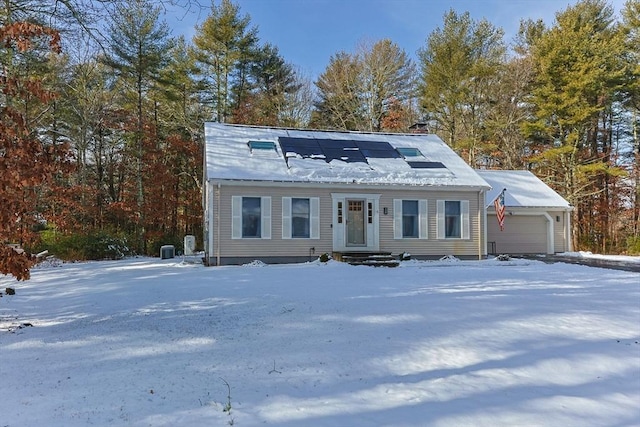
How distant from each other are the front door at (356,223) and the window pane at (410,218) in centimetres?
145

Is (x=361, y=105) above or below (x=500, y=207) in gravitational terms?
above

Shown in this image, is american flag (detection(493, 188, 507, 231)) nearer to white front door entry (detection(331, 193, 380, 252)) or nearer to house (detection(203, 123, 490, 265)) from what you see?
house (detection(203, 123, 490, 265))

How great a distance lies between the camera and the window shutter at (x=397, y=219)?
14406mm

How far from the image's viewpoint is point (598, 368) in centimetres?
441

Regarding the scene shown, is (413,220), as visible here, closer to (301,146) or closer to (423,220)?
(423,220)

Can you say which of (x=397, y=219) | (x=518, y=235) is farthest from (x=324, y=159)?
(x=518, y=235)

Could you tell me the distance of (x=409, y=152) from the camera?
16.6m

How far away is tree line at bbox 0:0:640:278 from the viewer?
20688mm

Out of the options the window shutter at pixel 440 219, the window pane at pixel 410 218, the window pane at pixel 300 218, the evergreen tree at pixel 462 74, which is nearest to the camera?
the window pane at pixel 300 218

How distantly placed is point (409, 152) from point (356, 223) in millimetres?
4298

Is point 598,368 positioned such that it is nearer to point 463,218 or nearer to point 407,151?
point 463,218

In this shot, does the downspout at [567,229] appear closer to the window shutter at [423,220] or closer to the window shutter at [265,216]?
the window shutter at [423,220]

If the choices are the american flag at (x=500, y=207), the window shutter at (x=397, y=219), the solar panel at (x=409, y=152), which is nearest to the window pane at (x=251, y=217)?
the window shutter at (x=397, y=219)

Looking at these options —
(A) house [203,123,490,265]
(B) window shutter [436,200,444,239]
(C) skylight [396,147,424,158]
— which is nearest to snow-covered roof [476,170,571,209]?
(A) house [203,123,490,265]
